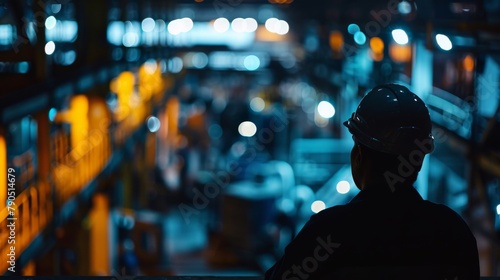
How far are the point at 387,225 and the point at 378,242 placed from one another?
5 centimetres

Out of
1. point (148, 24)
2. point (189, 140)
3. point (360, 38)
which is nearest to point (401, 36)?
point (360, 38)

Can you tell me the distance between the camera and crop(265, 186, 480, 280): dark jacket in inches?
70.6

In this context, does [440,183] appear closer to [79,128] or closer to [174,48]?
[79,128]

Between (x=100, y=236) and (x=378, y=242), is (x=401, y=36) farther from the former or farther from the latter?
(x=100, y=236)

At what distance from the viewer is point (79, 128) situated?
1159 centimetres

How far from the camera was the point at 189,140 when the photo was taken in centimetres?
2261

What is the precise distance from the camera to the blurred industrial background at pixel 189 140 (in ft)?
23.1

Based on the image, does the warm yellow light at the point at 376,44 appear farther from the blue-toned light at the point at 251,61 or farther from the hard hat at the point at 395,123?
the blue-toned light at the point at 251,61

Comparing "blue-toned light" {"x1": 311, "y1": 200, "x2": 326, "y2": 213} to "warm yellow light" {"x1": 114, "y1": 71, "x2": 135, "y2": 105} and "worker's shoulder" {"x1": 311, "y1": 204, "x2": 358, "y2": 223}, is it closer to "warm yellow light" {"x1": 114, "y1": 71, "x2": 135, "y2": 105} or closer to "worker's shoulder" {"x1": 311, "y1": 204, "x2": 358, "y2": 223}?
"warm yellow light" {"x1": 114, "y1": 71, "x2": 135, "y2": 105}

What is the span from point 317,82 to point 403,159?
1677cm

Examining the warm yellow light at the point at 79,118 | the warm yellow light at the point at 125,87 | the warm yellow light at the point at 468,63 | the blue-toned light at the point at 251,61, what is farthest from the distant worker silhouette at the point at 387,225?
the blue-toned light at the point at 251,61

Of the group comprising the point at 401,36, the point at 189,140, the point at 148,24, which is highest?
the point at 401,36

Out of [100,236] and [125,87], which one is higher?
[125,87]

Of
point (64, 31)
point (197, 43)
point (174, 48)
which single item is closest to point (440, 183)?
point (64, 31)
